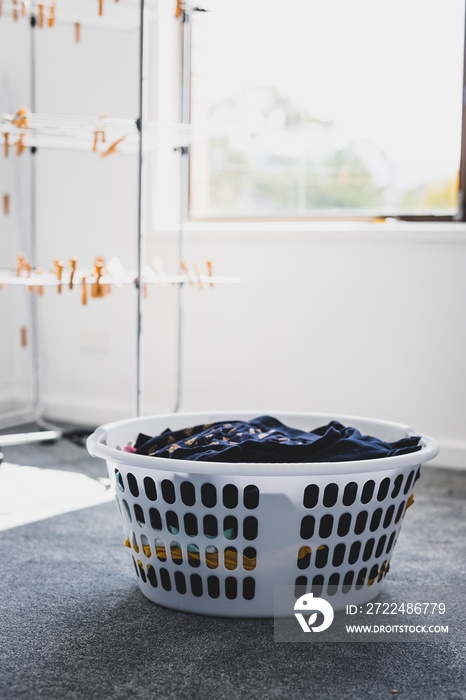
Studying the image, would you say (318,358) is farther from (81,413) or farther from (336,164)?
(81,413)

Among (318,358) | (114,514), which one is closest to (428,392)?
(318,358)

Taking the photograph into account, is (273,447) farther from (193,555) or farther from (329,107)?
(329,107)

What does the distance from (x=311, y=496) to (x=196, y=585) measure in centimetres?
24

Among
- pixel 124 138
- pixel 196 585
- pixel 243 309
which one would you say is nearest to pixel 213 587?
pixel 196 585

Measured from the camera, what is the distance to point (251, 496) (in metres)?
1.16

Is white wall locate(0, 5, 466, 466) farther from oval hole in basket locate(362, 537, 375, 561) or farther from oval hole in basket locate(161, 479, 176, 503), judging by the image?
oval hole in basket locate(161, 479, 176, 503)

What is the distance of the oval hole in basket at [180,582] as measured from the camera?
1238 mm

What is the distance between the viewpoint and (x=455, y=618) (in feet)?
4.16

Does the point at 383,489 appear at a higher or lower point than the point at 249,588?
higher

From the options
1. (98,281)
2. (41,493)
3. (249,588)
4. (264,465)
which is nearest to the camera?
(264,465)

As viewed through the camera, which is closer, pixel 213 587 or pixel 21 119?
pixel 213 587

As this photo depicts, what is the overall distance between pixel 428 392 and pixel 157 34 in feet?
4.79

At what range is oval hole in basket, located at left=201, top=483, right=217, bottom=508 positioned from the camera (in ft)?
3.79

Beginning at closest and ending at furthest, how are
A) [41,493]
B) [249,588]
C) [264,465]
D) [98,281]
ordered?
1. [264,465]
2. [249,588]
3. [98,281]
4. [41,493]
